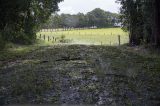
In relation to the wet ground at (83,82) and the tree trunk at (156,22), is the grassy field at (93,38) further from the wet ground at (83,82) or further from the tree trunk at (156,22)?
the wet ground at (83,82)

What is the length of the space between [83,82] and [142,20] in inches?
942

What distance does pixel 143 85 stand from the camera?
1488 cm

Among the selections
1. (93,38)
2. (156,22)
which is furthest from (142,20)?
(93,38)

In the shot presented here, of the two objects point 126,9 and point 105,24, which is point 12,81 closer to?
point 126,9

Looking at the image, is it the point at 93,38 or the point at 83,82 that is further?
the point at 93,38

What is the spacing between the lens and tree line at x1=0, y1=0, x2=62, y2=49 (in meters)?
29.2

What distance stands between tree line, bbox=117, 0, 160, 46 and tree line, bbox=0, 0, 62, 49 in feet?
24.1

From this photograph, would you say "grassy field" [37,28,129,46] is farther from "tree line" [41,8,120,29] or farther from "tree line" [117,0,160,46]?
"tree line" [41,8,120,29]

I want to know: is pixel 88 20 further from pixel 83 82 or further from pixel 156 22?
pixel 83 82

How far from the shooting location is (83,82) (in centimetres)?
1552

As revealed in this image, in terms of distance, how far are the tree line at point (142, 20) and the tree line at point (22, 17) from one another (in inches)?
289

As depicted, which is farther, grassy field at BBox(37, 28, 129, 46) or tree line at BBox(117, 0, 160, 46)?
grassy field at BBox(37, 28, 129, 46)

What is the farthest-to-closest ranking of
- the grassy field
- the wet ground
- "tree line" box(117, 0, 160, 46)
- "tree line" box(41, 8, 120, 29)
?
"tree line" box(41, 8, 120, 29)
the grassy field
"tree line" box(117, 0, 160, 46)
the wet ground

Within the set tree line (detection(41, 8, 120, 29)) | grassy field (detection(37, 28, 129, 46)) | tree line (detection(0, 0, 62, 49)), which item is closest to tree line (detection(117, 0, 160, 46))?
tree line (detection(0, 0, 62, 49))
